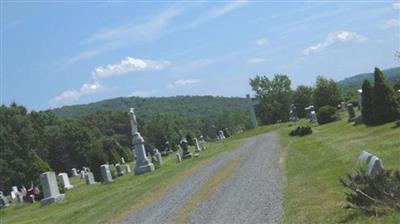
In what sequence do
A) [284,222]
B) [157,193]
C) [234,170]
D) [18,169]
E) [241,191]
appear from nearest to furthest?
[284,222] → [241,191] → [157,193] → [234,170] → [18,169]

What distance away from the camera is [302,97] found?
4112 inches

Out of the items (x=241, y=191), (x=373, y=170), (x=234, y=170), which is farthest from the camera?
(x=234, y=170)

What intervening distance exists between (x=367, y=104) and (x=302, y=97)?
7470 centimetres

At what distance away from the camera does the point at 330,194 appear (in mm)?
12125

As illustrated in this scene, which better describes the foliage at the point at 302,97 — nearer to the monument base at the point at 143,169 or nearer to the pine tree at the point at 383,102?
the monument base at the point at 143,169

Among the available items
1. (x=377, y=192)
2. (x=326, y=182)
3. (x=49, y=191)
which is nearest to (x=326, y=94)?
(x=49, y=191)

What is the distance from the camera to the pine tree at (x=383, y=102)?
92.8 ft

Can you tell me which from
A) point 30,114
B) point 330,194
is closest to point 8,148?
point 30,114

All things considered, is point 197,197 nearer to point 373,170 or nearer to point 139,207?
point 139,207

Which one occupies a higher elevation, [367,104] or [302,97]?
[302,97]

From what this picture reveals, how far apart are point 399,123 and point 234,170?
302 inches

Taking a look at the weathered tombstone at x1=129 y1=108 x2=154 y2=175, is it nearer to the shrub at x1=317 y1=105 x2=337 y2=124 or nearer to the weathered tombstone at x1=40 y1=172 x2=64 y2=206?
the weathered tombstone at x1=40 y1=172 x2=64 y2=206

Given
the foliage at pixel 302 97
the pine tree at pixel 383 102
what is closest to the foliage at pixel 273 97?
the foliage at pixel 302 97

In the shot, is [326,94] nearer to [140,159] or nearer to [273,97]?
[273,97]
